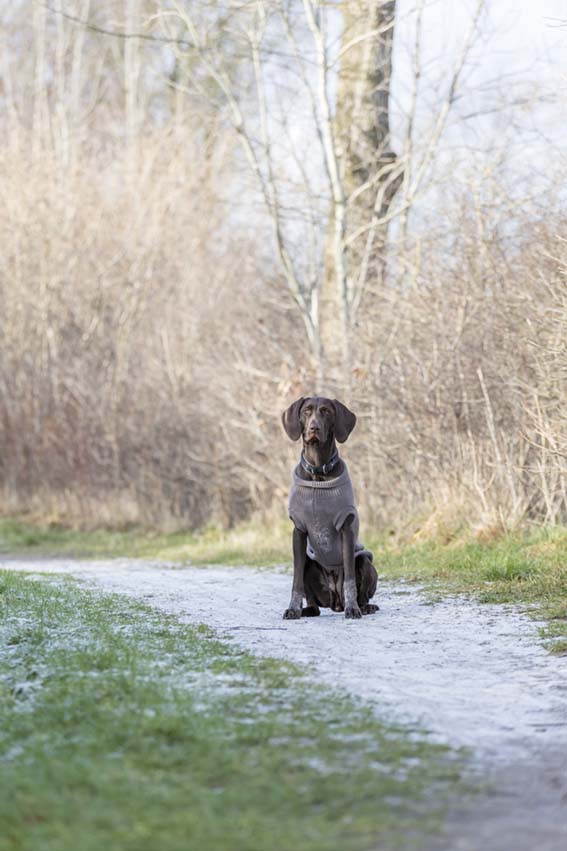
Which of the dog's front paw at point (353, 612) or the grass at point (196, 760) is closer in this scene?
the grass at point (196, 760)

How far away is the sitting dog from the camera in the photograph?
9109 millimetres

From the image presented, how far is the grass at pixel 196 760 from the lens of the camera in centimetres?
403

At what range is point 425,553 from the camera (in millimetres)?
13344

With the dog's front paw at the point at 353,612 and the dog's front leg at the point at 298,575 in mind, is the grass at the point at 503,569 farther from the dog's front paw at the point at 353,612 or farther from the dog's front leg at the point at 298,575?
the dog's front leg at the point at 298,575

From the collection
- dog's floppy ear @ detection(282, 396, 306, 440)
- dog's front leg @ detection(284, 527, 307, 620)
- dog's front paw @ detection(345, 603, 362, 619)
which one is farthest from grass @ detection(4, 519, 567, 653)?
dog's floppy ear @ detection(282, 396, 306, 440)

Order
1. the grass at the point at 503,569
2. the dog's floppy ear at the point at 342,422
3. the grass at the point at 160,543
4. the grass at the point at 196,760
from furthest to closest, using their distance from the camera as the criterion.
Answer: the grass at the point at 160,543 → the dog's floppy ear at the point at 342,422 → the grass at the point at 503,569 → the grass at the point at 196,760

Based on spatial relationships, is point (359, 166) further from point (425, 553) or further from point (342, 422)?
point (342, 422)

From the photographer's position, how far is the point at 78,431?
23500mm

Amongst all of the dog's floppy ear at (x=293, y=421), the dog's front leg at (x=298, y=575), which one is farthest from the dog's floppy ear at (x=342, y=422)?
the dog's front leg at (x=298, y=575)

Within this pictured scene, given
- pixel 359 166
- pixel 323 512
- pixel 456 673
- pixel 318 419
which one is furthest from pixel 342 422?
pixel 359 166

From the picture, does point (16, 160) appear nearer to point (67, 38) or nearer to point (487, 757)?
point (67, 38)

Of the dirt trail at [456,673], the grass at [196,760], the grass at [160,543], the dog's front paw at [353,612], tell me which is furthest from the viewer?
the grass at [160,543]

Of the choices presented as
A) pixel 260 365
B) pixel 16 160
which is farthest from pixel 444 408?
pixel 16 160

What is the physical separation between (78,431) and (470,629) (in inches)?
626
